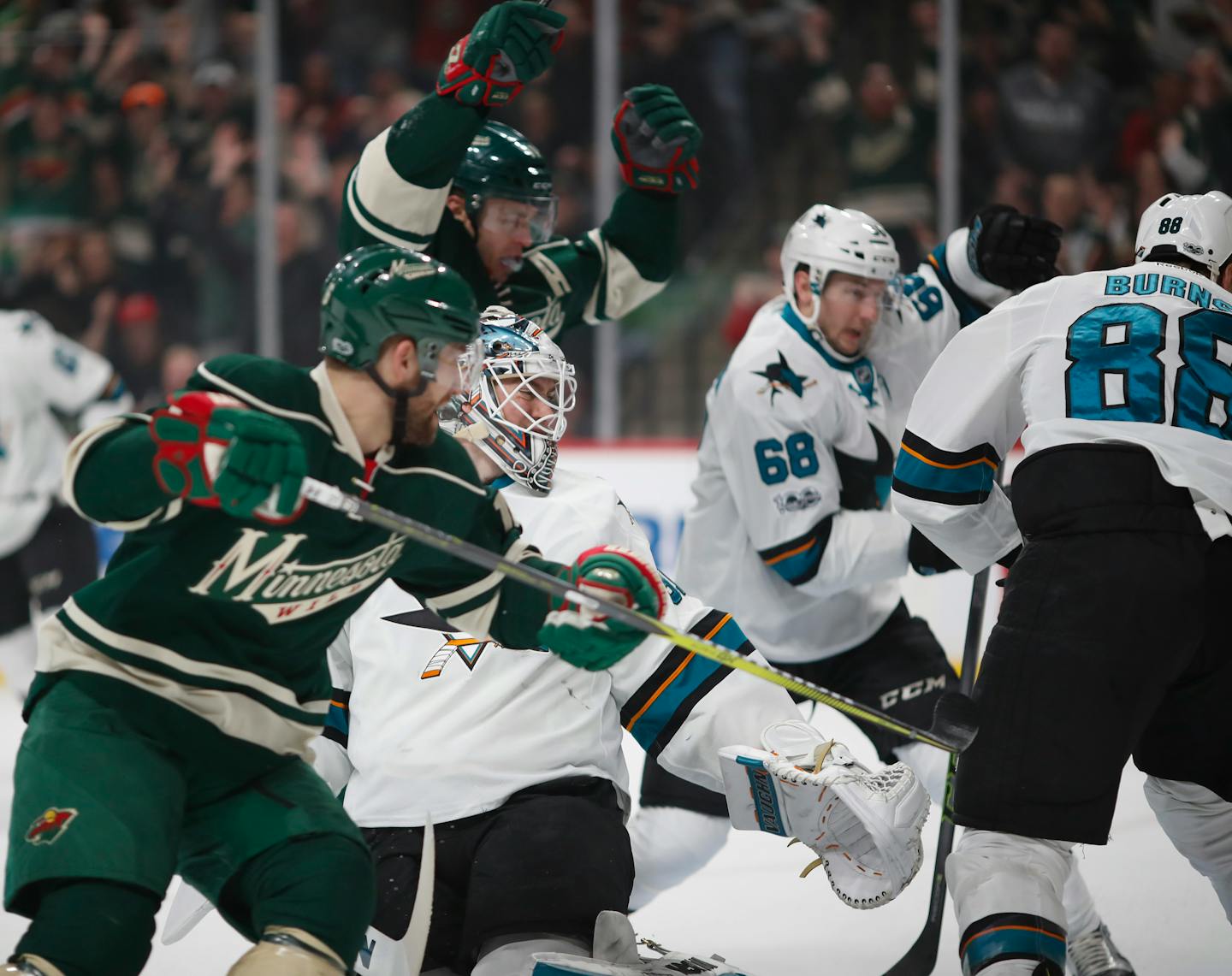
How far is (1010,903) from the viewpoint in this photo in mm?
2238

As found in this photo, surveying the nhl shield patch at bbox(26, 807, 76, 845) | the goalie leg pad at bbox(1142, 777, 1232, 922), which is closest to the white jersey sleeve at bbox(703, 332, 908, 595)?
the goalie leg pad at bbox(1142, 777, 1232, 922)

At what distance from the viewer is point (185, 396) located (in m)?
1.80

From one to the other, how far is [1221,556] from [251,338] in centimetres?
504

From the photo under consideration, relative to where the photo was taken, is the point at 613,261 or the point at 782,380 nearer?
the point at 782,380

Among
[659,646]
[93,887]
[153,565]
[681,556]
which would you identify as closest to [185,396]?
[153,565]

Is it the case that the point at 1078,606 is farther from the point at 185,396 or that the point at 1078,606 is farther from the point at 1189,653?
the point at 185,396

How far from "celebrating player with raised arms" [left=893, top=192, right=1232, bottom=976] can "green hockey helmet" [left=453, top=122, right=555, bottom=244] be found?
1155mm

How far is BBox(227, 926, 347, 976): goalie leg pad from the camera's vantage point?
71.9 inches

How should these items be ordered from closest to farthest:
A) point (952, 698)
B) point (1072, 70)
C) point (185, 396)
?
point (185, 396)
point (952, 698)
point (1072, 70)

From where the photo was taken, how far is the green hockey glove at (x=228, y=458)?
176 centimetres

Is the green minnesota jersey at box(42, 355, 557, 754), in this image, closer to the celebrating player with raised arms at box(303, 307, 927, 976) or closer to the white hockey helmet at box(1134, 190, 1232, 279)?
the celebrating player with raised arms at box(303, 307, 927, 976)

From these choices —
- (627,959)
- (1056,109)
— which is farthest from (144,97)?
(627,959)

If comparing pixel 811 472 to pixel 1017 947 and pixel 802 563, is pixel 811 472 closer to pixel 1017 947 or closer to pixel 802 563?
pixel 802 563

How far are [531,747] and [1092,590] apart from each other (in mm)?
812
